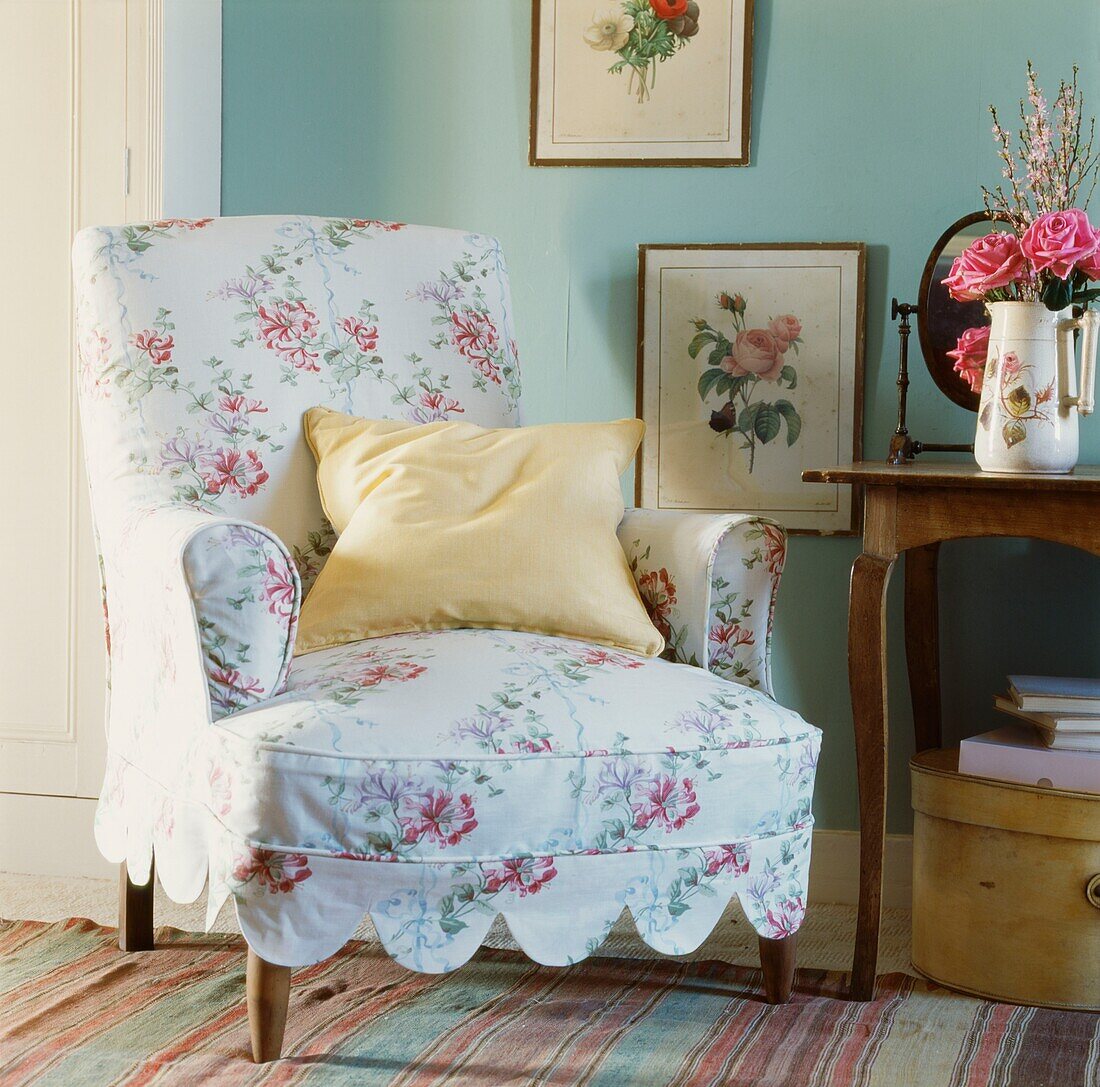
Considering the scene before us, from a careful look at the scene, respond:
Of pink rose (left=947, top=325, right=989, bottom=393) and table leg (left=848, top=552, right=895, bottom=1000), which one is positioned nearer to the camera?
table leg (left=848, top=552, right=895, bottom=1000)

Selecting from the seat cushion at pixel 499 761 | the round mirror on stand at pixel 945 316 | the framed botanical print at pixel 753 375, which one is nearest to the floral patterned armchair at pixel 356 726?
the seat cushion at pixel 499 761

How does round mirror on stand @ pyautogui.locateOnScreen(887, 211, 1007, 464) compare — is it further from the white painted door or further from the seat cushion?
the white painted door

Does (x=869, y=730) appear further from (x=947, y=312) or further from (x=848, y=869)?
(x=947, y=312)

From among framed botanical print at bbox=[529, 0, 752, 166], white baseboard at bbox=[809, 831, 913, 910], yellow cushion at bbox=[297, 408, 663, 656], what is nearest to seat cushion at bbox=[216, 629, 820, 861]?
yellow cushion at bbox=[297, 408, 663, 656]

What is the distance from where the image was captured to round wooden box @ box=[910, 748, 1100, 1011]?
154 centimetres

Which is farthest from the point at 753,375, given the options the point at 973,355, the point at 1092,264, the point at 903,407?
the point at 1092,264

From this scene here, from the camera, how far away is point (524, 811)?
1.23 meters

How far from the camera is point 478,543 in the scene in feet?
4.92

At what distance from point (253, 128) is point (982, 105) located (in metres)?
1.21

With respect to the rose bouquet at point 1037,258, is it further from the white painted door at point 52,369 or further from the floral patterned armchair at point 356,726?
the white painted door at point 52,369

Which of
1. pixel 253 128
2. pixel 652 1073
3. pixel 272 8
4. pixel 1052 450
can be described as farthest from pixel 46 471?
pixel 1052 450

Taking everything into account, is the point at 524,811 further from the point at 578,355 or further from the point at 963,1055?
the point at 578,355

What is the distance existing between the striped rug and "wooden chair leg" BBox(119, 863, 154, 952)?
28 mm

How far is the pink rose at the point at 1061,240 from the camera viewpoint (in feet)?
5.06
